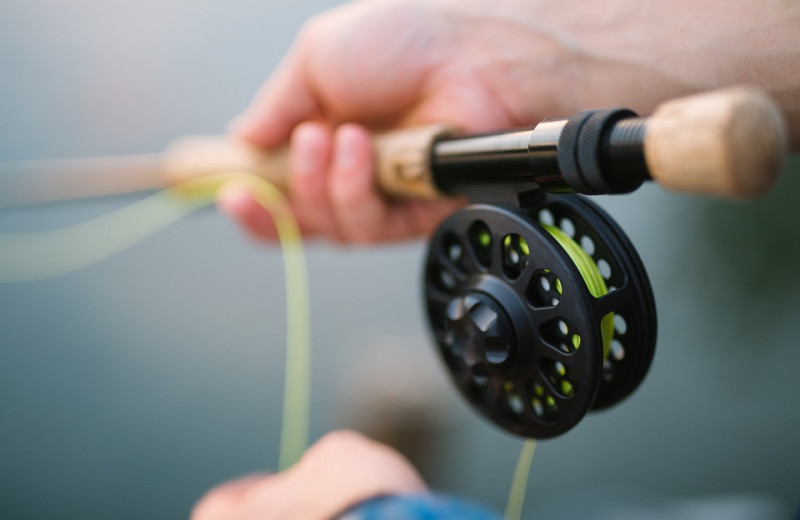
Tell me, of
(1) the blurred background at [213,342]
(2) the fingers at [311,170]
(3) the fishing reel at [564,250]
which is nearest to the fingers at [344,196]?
(2) the fingers at [311,170]

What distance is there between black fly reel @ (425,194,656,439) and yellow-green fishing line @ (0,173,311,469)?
2.30 ft

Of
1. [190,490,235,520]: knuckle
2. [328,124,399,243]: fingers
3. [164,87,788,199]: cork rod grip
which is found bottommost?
[190,490,235,520]: knuckle

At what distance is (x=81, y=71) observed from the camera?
166 cm

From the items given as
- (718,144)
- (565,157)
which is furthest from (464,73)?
(718,144)

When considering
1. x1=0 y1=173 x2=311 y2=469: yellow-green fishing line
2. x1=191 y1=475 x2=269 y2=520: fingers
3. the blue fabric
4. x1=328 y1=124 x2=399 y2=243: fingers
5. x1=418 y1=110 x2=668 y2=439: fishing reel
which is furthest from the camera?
x1=0 y1=173 x2=311 y2=469: yellow-green fishing line

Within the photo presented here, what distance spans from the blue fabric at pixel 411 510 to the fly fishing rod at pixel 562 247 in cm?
9

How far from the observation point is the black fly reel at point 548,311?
1.59 feet

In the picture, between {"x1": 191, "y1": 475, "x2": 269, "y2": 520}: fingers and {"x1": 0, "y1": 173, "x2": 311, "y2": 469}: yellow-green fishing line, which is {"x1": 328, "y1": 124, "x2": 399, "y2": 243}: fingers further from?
Result: {"x1": 191, "y1": 475, "x2": 269, "y2": 520}: fingers

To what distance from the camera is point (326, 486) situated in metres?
0.65

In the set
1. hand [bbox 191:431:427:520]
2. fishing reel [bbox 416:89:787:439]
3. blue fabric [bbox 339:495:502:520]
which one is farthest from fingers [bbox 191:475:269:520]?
fishing reel [bbox 416:89:787:439]

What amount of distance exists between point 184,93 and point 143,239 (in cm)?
39

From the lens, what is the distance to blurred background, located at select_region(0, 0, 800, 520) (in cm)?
163

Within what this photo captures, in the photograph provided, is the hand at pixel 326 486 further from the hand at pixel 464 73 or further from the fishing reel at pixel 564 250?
the hand at pixel 464 73

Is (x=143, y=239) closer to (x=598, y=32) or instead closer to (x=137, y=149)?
(x=137, y=149)
